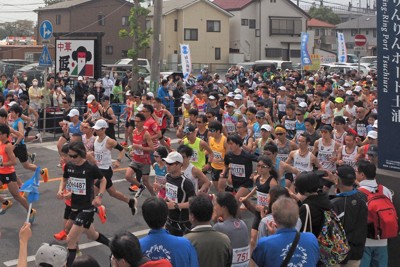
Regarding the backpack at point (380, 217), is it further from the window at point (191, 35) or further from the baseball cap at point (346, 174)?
the window at point (191, 35)

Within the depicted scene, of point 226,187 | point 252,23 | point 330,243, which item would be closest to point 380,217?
point 330,243

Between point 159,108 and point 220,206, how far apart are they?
10.7 metres

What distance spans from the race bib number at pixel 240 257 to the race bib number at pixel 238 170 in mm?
3944

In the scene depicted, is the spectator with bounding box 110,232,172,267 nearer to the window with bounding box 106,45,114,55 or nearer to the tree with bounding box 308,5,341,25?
the window with bounding box 106,45,114,55

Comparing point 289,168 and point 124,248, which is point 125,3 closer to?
point 289,168

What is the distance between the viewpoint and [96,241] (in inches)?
362

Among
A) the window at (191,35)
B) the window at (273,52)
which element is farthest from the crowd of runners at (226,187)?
the window at (273,52)

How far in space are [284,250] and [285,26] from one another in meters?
62.5

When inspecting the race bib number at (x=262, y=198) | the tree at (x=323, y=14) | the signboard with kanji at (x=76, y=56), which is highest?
the tree at (x=323, y=14)

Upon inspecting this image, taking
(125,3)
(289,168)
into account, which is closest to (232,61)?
(125,3)

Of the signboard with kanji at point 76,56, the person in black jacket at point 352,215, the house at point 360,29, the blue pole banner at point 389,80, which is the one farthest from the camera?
the house at point 360,29

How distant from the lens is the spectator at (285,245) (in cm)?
490

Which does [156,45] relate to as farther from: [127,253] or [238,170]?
[127,253]

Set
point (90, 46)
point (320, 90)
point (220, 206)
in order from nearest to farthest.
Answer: point (220, 206) → point (320, 90) → point (90, 46)
